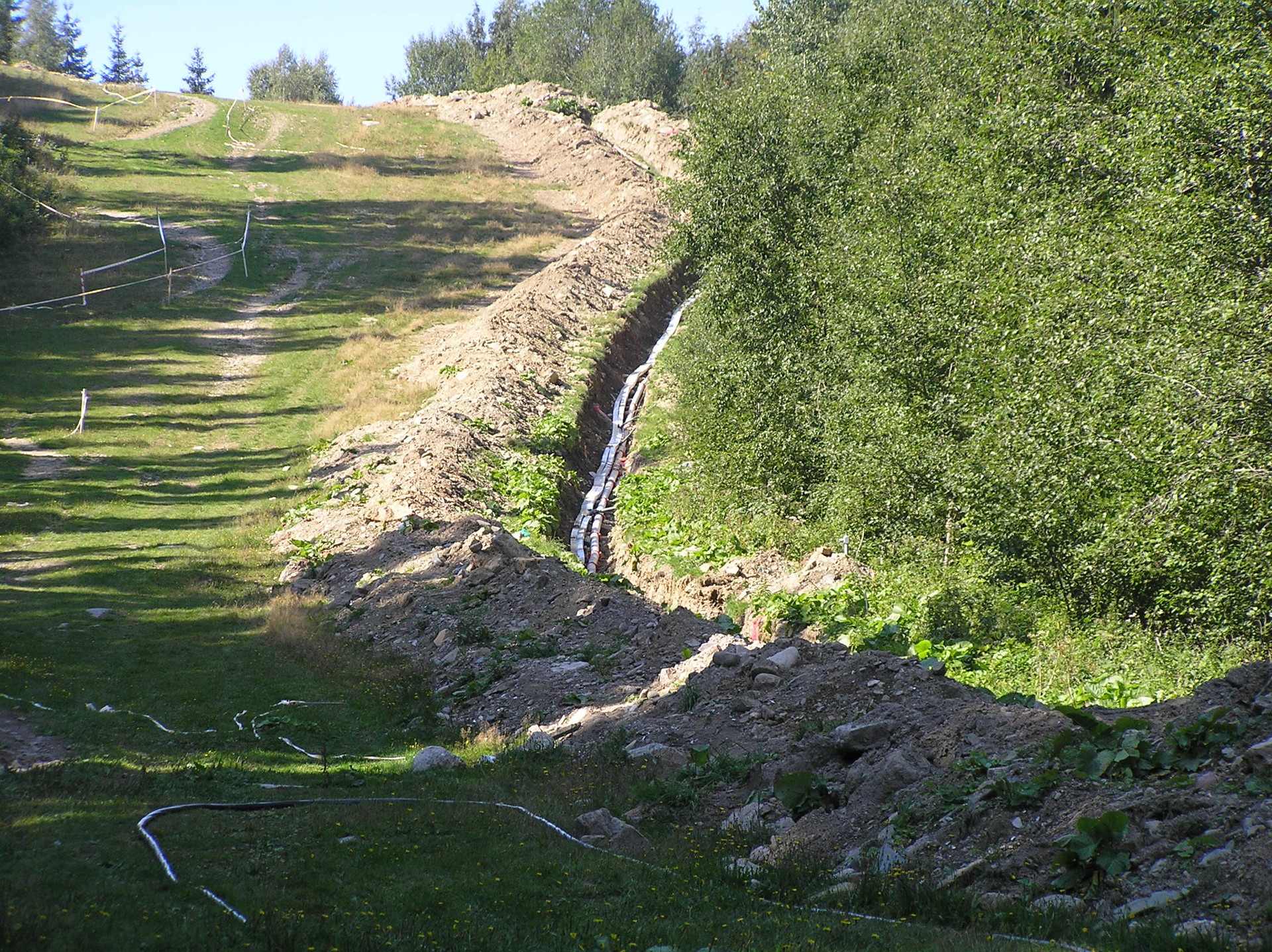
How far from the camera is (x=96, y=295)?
122 ft

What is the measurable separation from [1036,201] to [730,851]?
53.7 feet

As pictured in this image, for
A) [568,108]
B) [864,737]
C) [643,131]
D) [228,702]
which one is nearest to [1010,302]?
[864,737]

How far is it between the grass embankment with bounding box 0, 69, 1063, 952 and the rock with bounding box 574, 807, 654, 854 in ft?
0.79

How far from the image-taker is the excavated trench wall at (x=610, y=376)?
94.5 feet

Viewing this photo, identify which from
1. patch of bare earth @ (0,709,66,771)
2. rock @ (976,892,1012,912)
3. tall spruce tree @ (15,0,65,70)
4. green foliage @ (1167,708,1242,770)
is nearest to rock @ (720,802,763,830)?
rock @ (976,892,1012,912)

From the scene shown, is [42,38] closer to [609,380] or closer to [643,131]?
[643,131]

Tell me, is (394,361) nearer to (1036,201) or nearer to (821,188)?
(821,188)

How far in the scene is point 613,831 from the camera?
32.2 ft

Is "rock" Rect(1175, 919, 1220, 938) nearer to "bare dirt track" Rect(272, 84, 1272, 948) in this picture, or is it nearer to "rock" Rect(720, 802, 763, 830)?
"bare dirt track" Rect(272, 84, 1272, 948)

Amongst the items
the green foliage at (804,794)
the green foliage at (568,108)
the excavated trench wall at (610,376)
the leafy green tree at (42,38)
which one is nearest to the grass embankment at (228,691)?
the green foliage at (804,794)

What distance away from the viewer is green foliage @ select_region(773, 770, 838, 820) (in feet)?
33.8

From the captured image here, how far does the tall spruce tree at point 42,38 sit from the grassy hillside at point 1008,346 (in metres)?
105

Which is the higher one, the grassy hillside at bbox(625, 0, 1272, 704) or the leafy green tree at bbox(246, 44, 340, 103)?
the leafy green tree at bbox(246, 44, 340, 103)

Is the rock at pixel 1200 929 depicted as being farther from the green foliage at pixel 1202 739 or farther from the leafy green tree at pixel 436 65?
the leafy green tree at pixel 436 65
